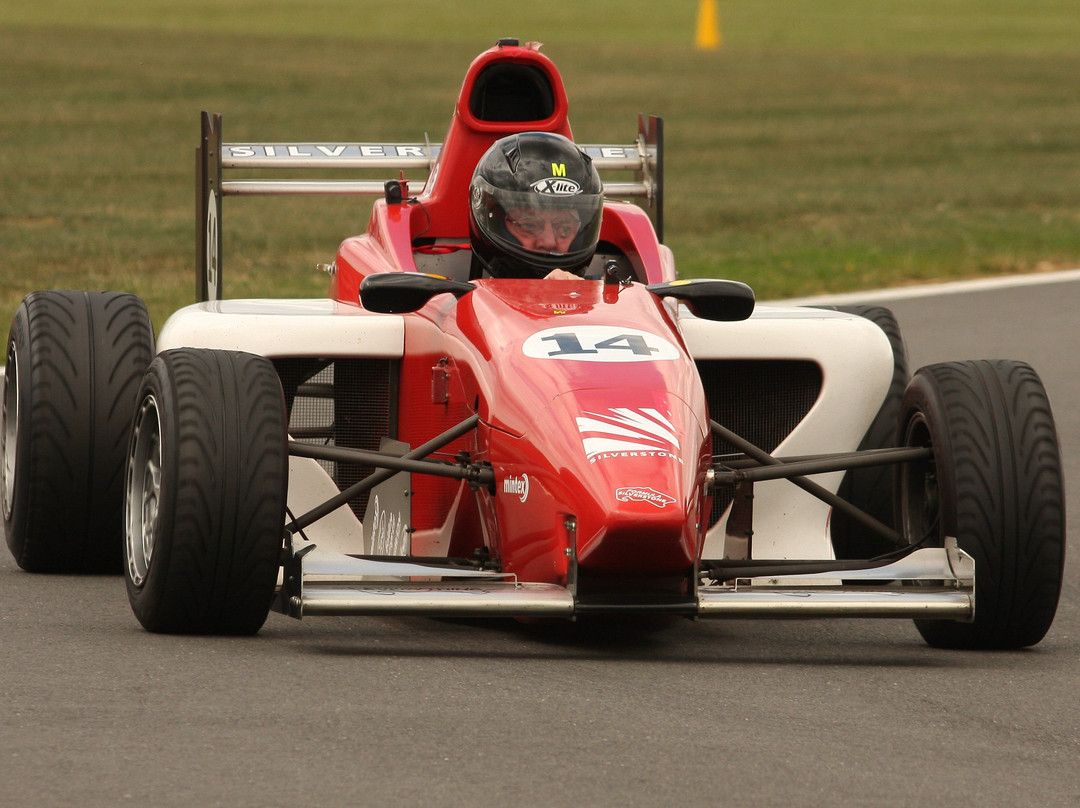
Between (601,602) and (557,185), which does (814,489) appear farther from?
(557,185)

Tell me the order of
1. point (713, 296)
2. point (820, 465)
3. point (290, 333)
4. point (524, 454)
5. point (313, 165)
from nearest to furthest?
1. point (524, 454)
2. point (820, 465)
3. point (713, 296)
4. point (290, 333)
5. point (313, 165)

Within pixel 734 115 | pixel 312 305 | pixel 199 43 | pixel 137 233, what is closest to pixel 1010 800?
pixel 312 305

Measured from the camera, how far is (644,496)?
5371 mm

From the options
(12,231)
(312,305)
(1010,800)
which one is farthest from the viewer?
(12,231)

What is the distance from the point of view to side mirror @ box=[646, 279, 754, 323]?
21.0ft

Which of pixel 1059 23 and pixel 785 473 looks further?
pixel 1059 23

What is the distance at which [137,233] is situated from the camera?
19.1 m

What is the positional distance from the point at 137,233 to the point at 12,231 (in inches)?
45.6

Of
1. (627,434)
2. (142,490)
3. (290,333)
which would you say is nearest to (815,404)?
(627,434)

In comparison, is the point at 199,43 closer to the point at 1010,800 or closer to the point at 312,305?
the point at 312,305

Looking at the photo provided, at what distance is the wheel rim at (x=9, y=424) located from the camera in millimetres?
7266

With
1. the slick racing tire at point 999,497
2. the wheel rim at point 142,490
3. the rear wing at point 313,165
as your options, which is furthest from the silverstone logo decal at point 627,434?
the rear wing at point 313,165

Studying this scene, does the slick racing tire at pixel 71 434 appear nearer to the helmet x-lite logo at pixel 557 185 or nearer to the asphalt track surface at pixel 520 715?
the asphalt track surface at pixel 520 715

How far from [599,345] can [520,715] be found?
4.65 ft
